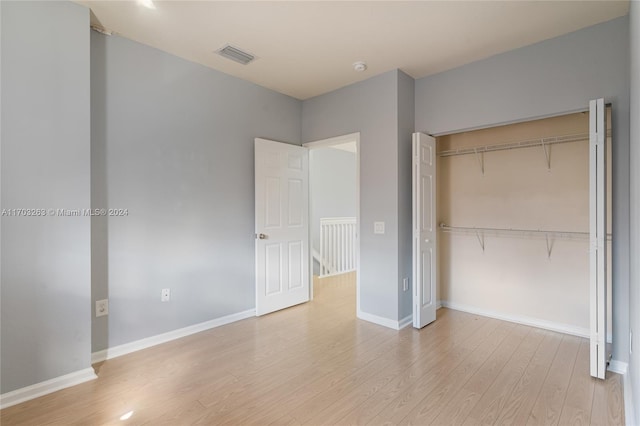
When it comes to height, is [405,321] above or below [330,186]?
below

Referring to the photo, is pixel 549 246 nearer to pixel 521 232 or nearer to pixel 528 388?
pixel 521 232

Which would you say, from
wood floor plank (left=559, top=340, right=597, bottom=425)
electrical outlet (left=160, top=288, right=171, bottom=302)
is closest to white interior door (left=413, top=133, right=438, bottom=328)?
wood floor plank (left=559, top=340, right=597, bottom=425)

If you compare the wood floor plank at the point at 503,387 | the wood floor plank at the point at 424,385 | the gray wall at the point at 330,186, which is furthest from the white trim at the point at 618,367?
the gray wall at the point at 330,186

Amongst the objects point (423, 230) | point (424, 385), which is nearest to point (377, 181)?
point (423, 230)

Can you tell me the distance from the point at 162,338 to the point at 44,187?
1.61 meters

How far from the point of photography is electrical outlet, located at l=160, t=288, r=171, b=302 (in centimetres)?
292

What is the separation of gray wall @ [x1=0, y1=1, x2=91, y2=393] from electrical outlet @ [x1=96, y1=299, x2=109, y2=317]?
0.87ft

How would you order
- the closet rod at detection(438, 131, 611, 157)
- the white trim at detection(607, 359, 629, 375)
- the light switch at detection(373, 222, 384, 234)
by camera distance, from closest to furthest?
the white trim at detection(607, 359, 629, 375)
the closet rod at detection(438, 131, 611, 157)
the light switch at detection(373, 222, 384, 234)

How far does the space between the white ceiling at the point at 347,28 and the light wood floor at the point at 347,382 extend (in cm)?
269

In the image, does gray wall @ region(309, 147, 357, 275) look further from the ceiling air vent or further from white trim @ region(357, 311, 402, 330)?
the ceiling air vent

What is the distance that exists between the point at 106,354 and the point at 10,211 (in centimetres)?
133

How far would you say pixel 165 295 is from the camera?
2938mm

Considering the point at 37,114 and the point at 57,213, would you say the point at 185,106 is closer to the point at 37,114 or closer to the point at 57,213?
the point at 37,114

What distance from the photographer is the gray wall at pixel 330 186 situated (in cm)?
593
